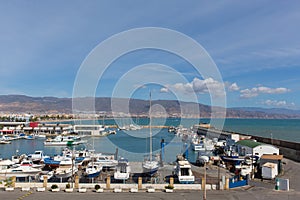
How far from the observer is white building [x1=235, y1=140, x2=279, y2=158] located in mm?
31562

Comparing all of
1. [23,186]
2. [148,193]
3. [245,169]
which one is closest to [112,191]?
[148,193]

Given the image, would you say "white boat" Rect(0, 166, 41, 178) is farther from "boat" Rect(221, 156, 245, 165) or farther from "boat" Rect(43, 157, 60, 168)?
"boat" Rect(221, 156, 245, 165)

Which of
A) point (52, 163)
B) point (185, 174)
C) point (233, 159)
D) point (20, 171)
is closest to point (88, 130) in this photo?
point (52, 163)

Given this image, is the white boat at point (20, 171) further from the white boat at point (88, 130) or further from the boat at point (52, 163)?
the white boat at point (88, 130)

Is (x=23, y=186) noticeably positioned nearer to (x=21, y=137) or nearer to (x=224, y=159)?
(x=224, y=159)

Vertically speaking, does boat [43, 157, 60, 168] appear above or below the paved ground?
below

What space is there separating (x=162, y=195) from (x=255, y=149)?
779 inches

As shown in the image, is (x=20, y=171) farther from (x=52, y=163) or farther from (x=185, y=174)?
(x=185, y=174)

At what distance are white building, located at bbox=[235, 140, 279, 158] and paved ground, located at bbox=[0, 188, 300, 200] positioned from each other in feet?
42.5

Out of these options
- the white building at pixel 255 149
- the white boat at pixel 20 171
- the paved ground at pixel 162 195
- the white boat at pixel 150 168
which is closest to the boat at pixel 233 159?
the white building at pixel 255 149

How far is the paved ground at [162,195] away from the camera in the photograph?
1528cm

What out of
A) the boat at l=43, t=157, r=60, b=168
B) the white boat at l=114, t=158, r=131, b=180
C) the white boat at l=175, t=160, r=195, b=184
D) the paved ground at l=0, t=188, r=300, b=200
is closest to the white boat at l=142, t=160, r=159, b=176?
the white boat at l=114, t=158, r=131, b=180

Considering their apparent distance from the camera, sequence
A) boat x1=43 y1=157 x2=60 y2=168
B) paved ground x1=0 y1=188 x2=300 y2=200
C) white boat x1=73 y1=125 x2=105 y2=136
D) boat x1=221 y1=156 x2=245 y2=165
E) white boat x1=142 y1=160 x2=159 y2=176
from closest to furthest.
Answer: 1. paved ground x1=0 y1=188 x2=300 y2=200
2. white boat x1=142 y1=160 x2=159 y2=176
3. boat x1=43 y1=157 x2=60 y2=168
4. boat x1=221 y1=156 x2=245 y2=165
5. white boat x1=73 y1=125 x2=105 y2=136

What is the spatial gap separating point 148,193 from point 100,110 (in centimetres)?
11610
